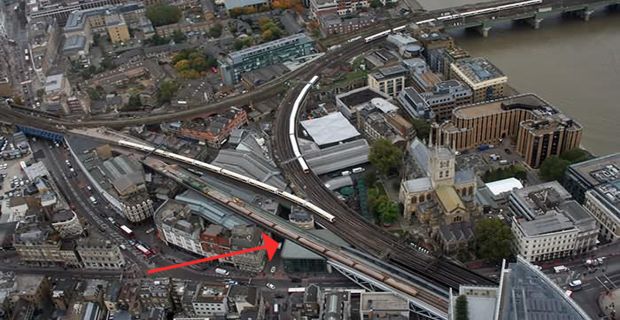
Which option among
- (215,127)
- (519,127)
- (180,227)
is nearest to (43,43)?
(215,127)

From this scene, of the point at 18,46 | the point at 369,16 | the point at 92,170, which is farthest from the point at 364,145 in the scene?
the point at 18,46

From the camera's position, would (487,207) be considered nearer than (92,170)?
Yes

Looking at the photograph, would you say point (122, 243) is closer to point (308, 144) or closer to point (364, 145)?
point (308, 144)

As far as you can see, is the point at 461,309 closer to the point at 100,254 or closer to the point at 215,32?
the point at 100,254

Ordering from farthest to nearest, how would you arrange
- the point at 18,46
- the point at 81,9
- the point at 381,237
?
the point at 81,9 < the point at 18,46 < the point at 381,237

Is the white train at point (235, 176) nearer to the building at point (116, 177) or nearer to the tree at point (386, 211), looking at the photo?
the building at point (116, 177)

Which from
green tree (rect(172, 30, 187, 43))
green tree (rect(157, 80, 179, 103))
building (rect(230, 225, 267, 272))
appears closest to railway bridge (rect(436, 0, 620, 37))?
green tree (rect(157, 80, 179, 103))
